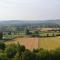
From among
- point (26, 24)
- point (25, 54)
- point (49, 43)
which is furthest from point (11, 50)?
point (49, 43)

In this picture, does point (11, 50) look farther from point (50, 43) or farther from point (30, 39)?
point (50, 43)

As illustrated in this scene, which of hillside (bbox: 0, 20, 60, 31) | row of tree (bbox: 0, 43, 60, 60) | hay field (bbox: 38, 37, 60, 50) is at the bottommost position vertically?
row of tree (bbox: 0, 43, 60, 60)

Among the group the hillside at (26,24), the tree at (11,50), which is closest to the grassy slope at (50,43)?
the hillside at (26,24)

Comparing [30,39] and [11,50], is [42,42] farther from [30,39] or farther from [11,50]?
[11,50]

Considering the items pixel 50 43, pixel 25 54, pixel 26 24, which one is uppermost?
pixel 26 24

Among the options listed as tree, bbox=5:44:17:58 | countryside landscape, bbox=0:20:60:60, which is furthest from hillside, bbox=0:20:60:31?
tree, bbox=5:44:17:58

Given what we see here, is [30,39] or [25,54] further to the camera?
[30,39]

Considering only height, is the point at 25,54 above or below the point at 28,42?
below

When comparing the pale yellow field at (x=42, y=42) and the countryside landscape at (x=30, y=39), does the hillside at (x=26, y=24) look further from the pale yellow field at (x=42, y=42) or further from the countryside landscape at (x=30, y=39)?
the pale yellow field at (x=42, y=42)

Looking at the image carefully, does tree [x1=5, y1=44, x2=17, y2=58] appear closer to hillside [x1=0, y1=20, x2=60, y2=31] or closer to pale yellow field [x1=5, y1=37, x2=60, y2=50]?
pale yellow field [x1=5, y1=37, x2=60, y2=50]
